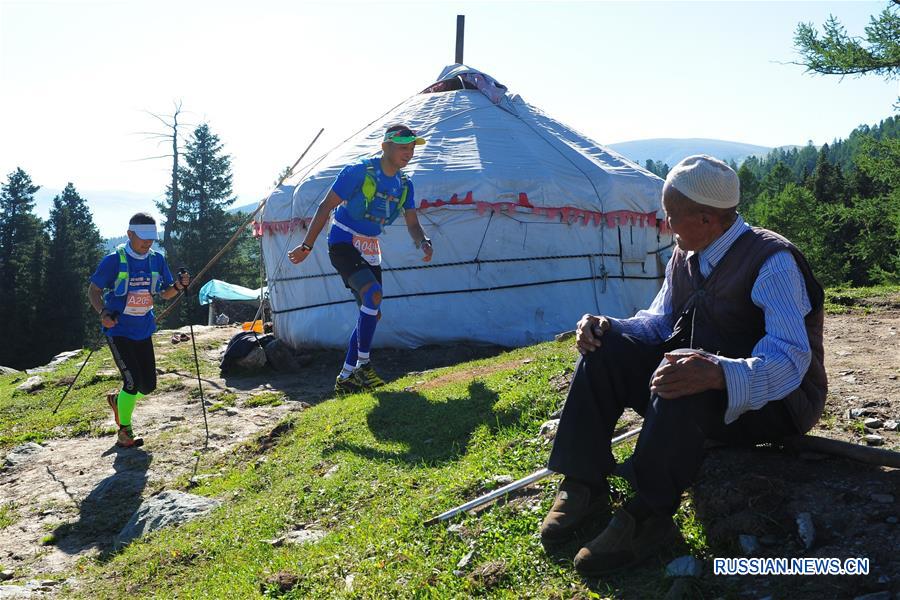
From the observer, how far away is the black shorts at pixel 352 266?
679 cm

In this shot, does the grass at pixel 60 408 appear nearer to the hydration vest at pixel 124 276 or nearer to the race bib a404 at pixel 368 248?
the hydration vest at pixel 124 276

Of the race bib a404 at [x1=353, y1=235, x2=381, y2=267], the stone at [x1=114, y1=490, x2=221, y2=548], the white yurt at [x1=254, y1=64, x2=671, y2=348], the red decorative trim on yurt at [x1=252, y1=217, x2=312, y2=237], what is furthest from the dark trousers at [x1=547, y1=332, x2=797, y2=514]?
the red decorative trim on yurt at [x1=252, y1=217, x2=312, y2=237]

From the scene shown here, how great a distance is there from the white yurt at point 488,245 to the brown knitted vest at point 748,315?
6.80 meters

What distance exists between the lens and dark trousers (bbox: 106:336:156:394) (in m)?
6.18

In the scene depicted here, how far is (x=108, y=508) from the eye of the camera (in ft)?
16.4

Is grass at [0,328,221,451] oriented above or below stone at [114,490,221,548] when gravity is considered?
below

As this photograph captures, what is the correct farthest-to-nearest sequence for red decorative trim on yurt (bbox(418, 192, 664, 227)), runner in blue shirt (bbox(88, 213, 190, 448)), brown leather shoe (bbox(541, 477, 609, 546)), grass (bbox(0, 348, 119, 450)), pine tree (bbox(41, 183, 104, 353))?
pine tree (bbox(41, 183, 104, 353)) < red decorative trim on yurt (bbox(418, 192, 664, 227)) < grass (bbox(0, 348, 119, 450)) < runner in blue shirt (bbox(88, 213, 190, 448)) < brown leather shoe (bbox(541, 477, 609, 546))

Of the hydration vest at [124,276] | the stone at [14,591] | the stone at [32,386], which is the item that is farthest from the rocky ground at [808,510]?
the stone at [32,386]

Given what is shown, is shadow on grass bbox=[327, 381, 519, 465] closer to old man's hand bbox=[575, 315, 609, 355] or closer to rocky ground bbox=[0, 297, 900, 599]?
rocky ground bbox=[0, 297, 900, 599]

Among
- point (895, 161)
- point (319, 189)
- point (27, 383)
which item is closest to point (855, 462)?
point (319, 189)

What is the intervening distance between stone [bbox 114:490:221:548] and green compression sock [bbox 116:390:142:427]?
1.57 m

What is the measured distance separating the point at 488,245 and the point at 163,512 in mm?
6081

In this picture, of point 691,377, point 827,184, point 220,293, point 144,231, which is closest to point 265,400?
point 144,231

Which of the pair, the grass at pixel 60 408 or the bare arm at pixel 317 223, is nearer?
the bare arm at pixel 317 223
